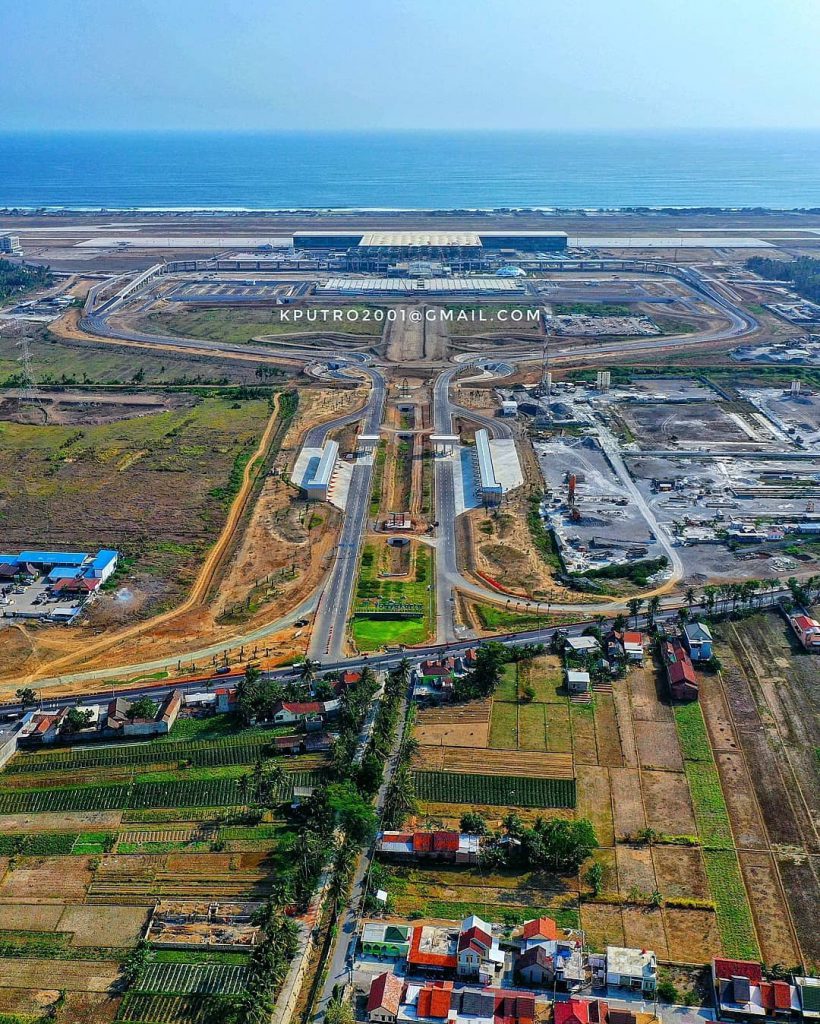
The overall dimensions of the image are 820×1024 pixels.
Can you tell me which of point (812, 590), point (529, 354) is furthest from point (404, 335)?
point (812, 590)

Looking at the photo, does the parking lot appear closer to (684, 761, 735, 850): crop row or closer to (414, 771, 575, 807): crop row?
(414, 771, 575, 807): crop row

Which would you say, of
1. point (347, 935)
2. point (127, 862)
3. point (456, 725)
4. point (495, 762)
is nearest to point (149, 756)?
point (127, 862)

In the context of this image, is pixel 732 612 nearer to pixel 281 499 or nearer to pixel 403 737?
pixel 403 737

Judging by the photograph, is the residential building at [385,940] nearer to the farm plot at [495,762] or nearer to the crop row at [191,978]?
the crop row at [191,978]

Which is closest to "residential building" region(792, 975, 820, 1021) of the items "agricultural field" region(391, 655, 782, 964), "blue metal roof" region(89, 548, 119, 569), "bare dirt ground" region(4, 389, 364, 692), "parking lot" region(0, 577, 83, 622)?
"agricultural field" region(391, 655, 782, 964)

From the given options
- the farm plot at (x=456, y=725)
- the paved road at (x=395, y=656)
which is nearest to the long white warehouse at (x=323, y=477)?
the paved road at (x=395, y=656)

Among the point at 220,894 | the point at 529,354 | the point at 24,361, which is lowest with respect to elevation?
the point at 220,894
